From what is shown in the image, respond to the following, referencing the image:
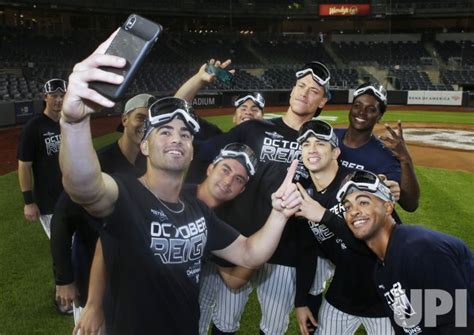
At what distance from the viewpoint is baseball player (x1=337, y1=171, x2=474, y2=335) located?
287 cm

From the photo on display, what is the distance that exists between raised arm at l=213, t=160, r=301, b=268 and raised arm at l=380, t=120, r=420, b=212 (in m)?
1.46

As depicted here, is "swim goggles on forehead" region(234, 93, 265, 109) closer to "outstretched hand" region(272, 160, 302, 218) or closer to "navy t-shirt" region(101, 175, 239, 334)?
"outstretched hand" region(272, 160, 302, 218)

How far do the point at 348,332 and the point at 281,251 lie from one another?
0.93 meters

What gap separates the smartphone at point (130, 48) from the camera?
184cm

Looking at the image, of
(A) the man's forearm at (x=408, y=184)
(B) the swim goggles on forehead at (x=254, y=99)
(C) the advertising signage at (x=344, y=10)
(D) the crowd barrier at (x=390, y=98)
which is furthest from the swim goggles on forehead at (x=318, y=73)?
(C) the advertising signage at (x=344, y=10)

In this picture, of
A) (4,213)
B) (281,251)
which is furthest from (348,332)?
(4,213)

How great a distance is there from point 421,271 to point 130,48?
89.1 inches

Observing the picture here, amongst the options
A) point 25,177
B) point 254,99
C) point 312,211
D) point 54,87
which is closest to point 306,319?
point 312,211

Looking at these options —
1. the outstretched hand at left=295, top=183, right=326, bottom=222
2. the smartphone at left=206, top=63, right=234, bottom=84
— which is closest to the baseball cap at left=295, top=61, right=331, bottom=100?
the smartphone at left=206, top=63, right=234, bottom=84

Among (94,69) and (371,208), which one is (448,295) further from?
(94,69)

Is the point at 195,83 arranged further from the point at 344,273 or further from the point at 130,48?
the point at 130,48

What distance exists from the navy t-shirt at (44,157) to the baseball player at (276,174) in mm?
2458

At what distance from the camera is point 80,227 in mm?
3553

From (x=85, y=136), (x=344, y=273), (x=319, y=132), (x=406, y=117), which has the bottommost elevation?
(x=406, y=117)
